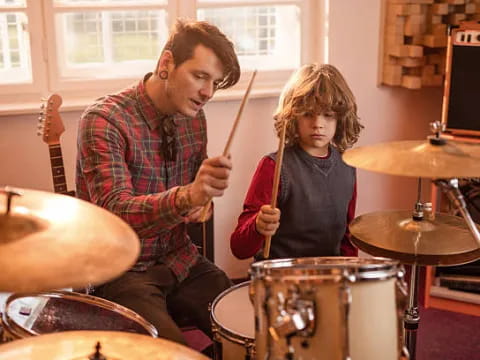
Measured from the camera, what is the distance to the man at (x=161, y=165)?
188cm

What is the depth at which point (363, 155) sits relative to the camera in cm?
173

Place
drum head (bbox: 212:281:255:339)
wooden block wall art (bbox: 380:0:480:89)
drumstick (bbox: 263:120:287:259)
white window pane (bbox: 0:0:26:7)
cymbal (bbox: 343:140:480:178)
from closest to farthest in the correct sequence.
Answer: cymbal (bbox: 343:140:480:178)
drum head (bbox: 212:281:255:339)
drumstick (bbox: 263:120:287:259)
white window pane (bbox: 0:0:26:7)
wooden block wall art (bbox: 380:0:480:89)

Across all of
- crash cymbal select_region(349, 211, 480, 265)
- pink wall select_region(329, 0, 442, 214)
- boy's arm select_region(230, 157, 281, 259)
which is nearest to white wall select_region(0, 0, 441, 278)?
pink wall select_region(329, 0, 442, 214)

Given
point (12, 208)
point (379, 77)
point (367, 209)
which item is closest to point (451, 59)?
point (379, 77)

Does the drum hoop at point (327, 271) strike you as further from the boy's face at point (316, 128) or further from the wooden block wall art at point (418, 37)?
the wooden block wall art at point (418, 37)

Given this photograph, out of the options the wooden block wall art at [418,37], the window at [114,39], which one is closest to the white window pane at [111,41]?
the window at [114,39]

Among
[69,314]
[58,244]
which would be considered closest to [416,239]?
[69,314]

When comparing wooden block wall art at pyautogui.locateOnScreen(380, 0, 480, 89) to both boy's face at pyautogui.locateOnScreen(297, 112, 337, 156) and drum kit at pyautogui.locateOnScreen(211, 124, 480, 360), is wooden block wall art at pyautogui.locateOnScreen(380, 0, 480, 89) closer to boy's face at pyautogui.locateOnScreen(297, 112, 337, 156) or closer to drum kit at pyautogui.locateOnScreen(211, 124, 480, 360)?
boy's face at pyautogui.locateOnScreen(297, 112, 337, 156)

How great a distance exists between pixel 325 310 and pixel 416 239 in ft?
2.14

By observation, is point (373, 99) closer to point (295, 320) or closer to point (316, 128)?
point (316, 128)

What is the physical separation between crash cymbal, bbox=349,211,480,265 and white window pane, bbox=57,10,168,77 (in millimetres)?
1204

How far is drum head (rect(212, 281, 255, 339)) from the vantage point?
175 centimetres

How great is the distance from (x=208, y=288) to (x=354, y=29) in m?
1.37

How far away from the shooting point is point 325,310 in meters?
1.36
